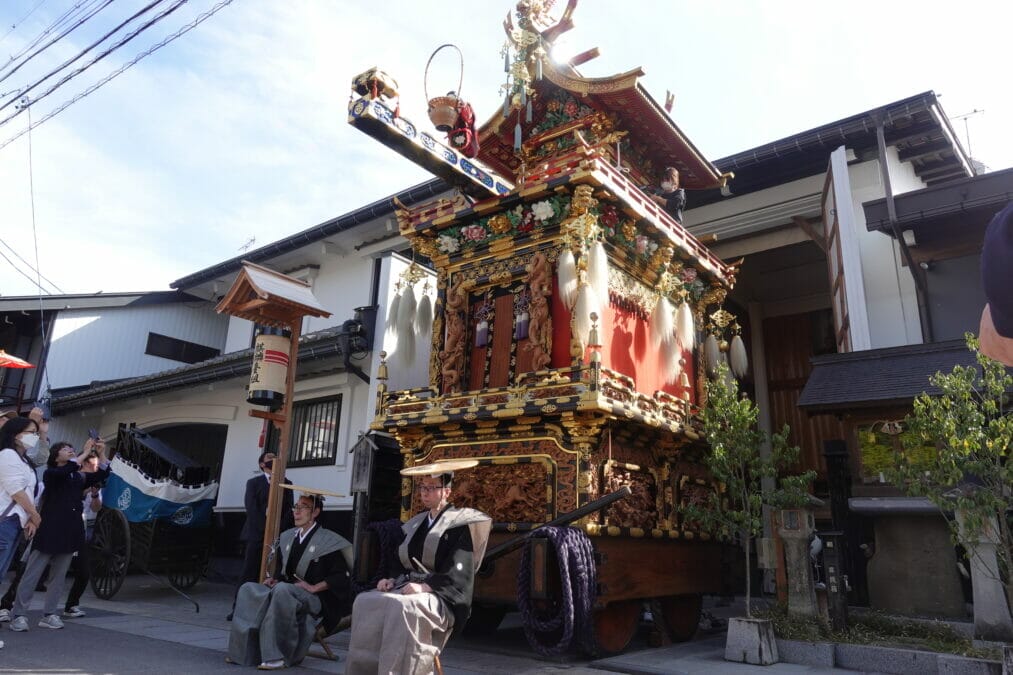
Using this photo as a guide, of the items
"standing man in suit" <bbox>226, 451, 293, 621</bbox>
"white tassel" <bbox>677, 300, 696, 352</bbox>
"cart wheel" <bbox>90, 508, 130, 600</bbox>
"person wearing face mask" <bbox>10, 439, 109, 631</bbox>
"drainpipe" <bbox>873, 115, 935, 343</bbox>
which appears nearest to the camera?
"person wearing face mask" <bbox>10, 439, 109, 631</bbox>

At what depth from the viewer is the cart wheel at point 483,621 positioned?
9383mm

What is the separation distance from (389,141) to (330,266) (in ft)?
28.8

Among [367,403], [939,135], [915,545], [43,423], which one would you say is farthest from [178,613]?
[939,135]

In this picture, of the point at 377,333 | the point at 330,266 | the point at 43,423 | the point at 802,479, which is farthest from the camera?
the point at 330,266

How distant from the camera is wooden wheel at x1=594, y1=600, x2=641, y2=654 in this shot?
7934 millimetres

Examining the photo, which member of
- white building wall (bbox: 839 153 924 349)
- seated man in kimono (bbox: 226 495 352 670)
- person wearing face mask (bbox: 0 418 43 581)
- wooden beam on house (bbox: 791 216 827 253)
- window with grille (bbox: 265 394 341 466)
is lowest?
seated man in kimono (bbox: 226 495 352 670)

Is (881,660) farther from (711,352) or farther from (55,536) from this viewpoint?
(55,536)

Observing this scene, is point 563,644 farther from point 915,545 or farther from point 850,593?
point 915,545

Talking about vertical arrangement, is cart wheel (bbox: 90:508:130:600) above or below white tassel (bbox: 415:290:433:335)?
below

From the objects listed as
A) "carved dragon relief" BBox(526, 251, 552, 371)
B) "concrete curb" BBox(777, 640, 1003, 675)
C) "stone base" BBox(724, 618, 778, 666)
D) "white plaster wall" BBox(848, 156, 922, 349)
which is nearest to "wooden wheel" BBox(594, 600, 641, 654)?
"stone base" BBox(724, 618, 778, 666)

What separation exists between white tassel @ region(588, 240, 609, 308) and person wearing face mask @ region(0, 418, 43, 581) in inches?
271

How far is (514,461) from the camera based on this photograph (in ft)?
29.4

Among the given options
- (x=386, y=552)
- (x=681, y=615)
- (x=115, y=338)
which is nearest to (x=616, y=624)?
(x=681, y=615)

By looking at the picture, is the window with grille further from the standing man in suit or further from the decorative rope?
the decorative rope
